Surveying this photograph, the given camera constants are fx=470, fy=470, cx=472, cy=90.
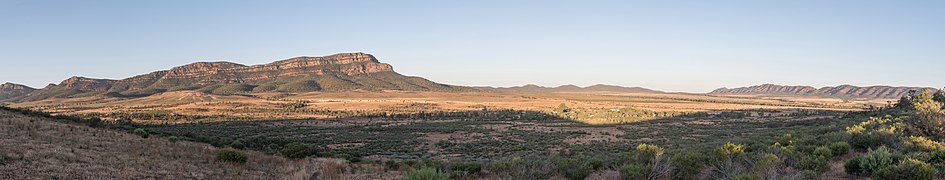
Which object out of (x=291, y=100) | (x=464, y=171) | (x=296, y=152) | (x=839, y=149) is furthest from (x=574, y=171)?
(x=291, y=100)

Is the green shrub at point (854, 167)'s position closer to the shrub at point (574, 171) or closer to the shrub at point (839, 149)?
the shrub at point (839, 149)

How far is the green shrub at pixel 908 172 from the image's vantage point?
8.48 meters

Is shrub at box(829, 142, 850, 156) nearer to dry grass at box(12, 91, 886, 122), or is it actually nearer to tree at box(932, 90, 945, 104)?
tree at box(932, 90, 945, 104)

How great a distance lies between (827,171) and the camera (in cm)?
1091

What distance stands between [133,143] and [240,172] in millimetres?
6801

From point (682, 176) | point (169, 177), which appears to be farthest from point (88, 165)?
point (682, 176)

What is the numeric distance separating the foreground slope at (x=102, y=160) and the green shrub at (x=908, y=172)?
1179 cm

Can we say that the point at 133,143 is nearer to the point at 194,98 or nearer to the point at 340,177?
the point at 340,177

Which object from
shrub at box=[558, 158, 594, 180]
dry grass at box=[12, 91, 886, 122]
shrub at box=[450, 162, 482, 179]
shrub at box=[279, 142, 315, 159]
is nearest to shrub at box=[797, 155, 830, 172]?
shrub at box=[558, 158, 594, 180]

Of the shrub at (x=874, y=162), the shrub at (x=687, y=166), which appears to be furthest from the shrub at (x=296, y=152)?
the shrub at (x=874, y=162)

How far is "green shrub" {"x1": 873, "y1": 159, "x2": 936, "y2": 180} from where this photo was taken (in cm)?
848

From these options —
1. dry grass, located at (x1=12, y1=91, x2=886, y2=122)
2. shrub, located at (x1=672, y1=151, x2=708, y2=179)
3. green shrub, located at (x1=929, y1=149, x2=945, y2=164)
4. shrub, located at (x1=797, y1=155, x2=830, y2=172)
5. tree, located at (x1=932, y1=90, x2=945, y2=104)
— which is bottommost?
dry grass, located at (x1=12, y1=91, x2=886, y2=122)

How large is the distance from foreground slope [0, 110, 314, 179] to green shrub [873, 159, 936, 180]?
11786mm

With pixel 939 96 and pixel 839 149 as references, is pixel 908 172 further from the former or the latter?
pixel 939 96
